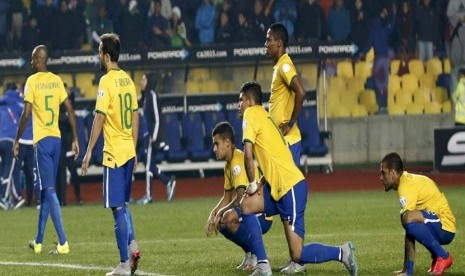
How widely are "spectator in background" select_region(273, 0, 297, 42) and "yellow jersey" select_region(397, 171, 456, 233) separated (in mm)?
19476

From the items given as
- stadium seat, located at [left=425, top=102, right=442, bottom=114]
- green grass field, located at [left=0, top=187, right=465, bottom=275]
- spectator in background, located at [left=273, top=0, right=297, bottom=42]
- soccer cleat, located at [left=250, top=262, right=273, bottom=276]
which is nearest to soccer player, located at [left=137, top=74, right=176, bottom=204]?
green grass field, located at [left=0, top=187, right=465, bottom=275]

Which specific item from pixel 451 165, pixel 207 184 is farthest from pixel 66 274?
pixel 451 165

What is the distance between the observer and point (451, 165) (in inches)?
1134

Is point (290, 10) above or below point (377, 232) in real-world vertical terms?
above

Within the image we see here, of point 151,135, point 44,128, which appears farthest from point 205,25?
point 44,128

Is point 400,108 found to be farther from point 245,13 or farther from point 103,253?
point 103,253

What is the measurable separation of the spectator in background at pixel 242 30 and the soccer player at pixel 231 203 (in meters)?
18.5

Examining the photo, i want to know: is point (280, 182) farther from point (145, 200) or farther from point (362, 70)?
point (362, 70)

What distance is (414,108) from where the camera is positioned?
107ft

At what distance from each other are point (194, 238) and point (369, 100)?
15.4 metres

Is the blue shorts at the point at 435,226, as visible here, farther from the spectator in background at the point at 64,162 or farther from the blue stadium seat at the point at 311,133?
the blue stadium seat at the point at 311,133

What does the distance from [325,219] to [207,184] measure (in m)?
8.39

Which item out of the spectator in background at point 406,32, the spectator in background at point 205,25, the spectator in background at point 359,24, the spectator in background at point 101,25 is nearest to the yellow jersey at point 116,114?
the spectator in background at point 101,25

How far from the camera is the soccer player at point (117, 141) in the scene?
12719 mm
